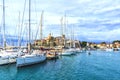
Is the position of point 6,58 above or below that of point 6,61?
above

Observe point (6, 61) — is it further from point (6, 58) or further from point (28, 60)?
point (28, 60)

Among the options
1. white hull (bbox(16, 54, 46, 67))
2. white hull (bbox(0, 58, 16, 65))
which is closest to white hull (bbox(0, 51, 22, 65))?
white hull (bbox(0, 58, 16, 65))

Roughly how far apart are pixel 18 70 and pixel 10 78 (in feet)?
19.3

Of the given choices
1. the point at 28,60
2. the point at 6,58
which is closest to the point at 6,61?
the point at 6,58

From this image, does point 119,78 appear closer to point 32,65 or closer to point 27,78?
point 27,78

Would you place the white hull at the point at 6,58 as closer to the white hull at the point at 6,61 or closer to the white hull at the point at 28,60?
the white hull at the point at 6,61

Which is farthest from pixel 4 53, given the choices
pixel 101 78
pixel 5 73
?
pixel 101 78

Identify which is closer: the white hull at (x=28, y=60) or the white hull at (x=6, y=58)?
the white hull at (x=28, y=60)

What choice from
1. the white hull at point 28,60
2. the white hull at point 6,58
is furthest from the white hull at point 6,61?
the white hull at point 28,60

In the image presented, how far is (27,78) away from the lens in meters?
32.0

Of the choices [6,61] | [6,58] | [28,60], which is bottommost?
[6,61]

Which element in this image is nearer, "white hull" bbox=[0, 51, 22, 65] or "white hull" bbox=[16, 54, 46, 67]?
"white hull" bbox=[16, 54, 46, 67]

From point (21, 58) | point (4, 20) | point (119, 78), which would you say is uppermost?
point (4, 20)

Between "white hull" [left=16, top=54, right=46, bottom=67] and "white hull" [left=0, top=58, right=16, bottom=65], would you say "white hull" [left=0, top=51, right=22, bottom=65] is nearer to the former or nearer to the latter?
"white hull" [left=0, top=58, right=16, bottom=65]
